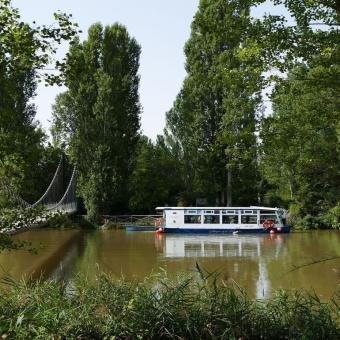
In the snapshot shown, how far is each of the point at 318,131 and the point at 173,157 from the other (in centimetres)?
3582

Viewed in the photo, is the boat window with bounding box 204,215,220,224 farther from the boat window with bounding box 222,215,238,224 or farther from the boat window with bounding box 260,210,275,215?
the boat window with bounding box 260,210,275,215

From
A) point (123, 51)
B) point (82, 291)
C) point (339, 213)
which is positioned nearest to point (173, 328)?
point (82, 291)

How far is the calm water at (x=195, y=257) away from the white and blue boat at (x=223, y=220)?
1536 mm

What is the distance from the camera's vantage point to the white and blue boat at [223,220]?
32938mm

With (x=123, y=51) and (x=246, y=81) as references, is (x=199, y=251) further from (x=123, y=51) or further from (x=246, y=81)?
(x=123, y=51)

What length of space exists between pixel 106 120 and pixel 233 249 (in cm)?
1756

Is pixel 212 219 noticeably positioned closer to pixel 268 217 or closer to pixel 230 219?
pixel 230 219

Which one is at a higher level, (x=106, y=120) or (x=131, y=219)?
(x=106, y=120)

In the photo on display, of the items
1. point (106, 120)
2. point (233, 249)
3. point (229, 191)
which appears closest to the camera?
point (233, 249)

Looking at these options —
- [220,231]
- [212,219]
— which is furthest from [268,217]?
[212,219]

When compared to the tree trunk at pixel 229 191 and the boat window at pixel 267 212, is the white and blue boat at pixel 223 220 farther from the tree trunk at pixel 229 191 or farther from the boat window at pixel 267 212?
the tree trunk at pixel 229 191

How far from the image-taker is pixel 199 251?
23469 mm

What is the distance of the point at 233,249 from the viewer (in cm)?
2419

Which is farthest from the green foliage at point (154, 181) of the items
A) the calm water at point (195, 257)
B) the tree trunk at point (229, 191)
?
the calm water at point (195, 257)
